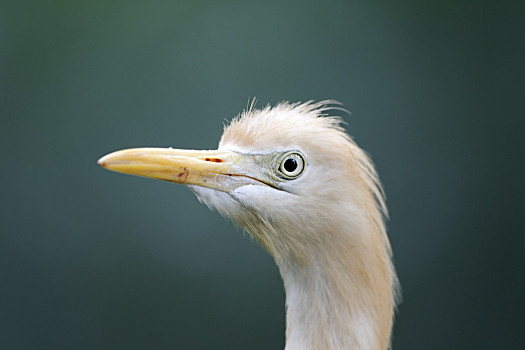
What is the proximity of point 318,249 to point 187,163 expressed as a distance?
33 centimetres

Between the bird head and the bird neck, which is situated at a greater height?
the bird head

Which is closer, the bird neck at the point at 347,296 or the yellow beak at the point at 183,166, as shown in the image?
the yellow beak at the point at 183,166

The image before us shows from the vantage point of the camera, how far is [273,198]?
45.9 inches

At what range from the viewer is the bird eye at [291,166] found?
3.82 feet

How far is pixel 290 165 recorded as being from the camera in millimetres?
1165

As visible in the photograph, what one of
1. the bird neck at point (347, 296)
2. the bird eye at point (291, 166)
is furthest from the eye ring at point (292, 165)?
the bird neck at point (347, 296)

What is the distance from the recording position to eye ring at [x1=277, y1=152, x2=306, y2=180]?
1163 mm

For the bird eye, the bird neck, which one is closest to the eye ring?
the bird eye

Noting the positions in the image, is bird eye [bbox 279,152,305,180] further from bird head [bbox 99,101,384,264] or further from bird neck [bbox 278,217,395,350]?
bird neck [bbox 278,217,395,350]

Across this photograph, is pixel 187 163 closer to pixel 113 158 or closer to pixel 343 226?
pixel 113 158

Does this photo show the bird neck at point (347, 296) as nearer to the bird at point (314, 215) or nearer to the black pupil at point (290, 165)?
the bird at point (314, 215)

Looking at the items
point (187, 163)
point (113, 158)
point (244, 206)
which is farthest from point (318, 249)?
point (113, 158)

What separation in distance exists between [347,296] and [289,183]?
0.87ft

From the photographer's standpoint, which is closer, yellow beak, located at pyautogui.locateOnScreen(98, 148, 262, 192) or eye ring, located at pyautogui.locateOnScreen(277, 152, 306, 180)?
yellow beak, located at pyautogui.locateOnScreen(98, 148, 262, 192)
